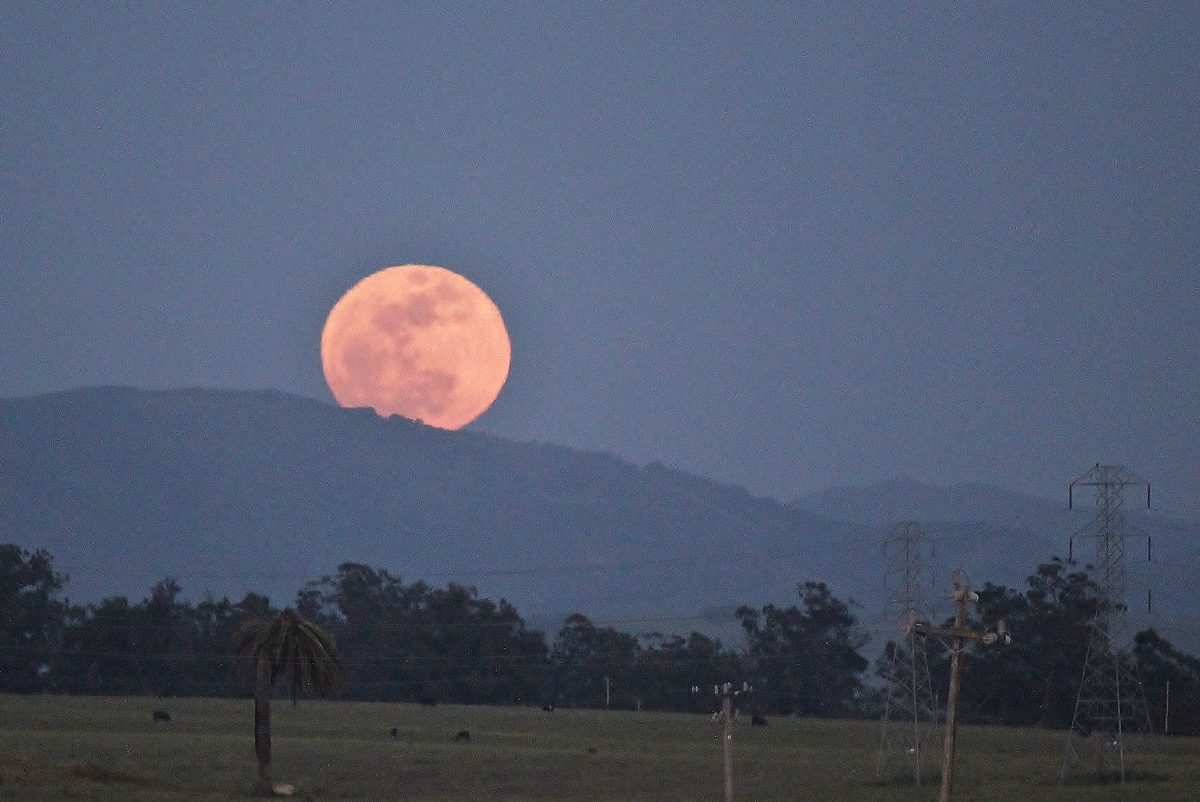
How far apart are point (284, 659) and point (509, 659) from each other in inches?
3765

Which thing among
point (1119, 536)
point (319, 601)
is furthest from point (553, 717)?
point (319, 601)

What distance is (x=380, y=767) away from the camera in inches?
3516

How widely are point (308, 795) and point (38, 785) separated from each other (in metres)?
11.7

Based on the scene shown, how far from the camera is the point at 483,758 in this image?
94.2 metres

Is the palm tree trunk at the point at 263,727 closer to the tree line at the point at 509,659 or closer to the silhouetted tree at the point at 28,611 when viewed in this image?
the tree line at the point at 509,659

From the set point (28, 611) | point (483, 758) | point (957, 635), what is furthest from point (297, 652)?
point (28, 611)

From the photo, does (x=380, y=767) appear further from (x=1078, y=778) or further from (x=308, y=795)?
(x=1078, y=778)

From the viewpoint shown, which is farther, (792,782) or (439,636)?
(439,636)

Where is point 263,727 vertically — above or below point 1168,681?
above

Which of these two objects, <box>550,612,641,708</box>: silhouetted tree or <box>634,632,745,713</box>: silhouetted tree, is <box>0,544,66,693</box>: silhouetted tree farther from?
<box>634,632,745,713</box>: silhouetted tree

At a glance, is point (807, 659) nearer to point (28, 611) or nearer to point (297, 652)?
point (28, 611)

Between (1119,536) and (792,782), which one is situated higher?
(1119,536)

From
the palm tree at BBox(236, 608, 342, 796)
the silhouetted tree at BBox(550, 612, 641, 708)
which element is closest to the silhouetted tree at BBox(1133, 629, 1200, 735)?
the silhouetted tree at BBox(550, 612, 641, 708)

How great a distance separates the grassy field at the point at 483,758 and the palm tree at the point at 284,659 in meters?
2.79
